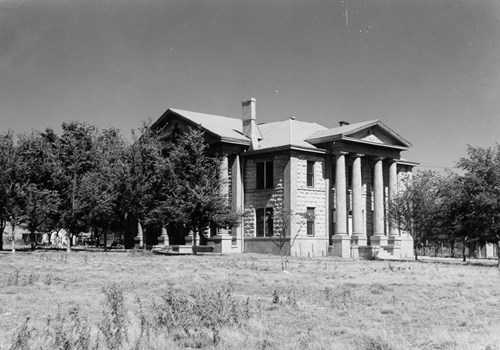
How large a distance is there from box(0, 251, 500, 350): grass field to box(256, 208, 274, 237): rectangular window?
820 inches

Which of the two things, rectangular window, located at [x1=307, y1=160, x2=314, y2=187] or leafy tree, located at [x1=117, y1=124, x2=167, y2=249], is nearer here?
leafy tree, located at [x1=117, y1=124, x2=167, y2=249]

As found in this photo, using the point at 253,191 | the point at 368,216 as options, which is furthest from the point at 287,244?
the point at 368,216

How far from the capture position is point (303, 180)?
47531 mm

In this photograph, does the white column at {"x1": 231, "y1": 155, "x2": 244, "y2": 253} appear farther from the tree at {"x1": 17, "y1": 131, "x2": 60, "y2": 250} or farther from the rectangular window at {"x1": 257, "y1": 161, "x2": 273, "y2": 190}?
the tree at {"x1": 17, "y1": 131, "x2": 60, "y2": 250}

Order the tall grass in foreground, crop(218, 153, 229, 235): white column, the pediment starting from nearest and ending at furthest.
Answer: the tall grass in foreground
crop(218, 153, 229, 235): white column
the pediment

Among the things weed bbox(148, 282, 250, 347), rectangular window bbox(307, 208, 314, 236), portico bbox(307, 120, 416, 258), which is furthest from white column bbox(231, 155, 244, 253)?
weed bbox(148, 282, 250, 347)

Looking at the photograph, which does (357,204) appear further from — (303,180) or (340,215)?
(303,180)

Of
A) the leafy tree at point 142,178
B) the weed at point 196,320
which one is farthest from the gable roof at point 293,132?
the weed at point 196,320

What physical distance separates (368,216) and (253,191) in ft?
35.4

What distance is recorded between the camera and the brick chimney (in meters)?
49.7

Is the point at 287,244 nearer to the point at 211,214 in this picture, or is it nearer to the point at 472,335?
the point at 211,214

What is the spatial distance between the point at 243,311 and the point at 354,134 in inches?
1429

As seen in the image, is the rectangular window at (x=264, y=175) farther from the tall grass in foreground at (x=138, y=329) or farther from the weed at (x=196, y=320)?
the weed at (x=196, y=320)

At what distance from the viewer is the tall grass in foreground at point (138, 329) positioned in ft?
33.1
